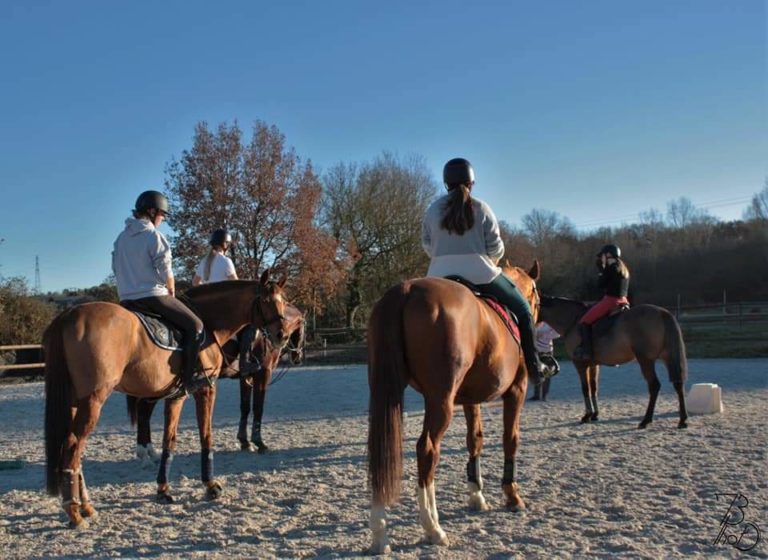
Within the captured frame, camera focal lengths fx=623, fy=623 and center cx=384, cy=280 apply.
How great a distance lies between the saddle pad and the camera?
17.6 ft

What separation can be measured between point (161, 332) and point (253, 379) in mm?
2778

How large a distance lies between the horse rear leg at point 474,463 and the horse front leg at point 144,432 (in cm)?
391

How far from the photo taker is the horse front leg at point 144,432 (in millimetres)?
7285

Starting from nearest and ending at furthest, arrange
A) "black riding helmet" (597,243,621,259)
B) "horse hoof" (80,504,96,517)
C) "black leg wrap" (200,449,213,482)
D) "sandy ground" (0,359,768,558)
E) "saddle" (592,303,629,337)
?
"sandy ground" (0,359,768,558), "horse hoof" (80,504,96,517), "black leg wrap" (200,449,213,482), "saddle" (592,303,629,337), "black riding helmet" (597,243,621,259)

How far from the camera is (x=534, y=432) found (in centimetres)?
895

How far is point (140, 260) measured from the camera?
564 centimetres

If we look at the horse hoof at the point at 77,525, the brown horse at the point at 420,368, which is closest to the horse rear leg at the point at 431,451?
the brown horse at the point at 420,368

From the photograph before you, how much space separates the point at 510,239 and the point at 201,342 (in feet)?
124

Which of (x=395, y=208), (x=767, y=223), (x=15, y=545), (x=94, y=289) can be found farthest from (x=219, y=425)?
(x=767, y=223)

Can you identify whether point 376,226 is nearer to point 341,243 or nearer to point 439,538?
point 341,243

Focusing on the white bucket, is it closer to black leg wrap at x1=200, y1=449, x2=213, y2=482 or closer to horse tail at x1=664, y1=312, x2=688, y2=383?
horse tail at x1=664, y1=312, x2=688, y2=383

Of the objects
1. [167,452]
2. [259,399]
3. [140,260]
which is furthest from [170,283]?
[259,399]

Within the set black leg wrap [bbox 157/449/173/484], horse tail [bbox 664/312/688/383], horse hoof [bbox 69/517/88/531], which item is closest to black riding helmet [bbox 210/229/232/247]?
black leg wrap [bbox 157/449/173/484]

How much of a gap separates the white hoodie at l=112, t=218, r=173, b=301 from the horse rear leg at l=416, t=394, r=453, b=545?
287cm
